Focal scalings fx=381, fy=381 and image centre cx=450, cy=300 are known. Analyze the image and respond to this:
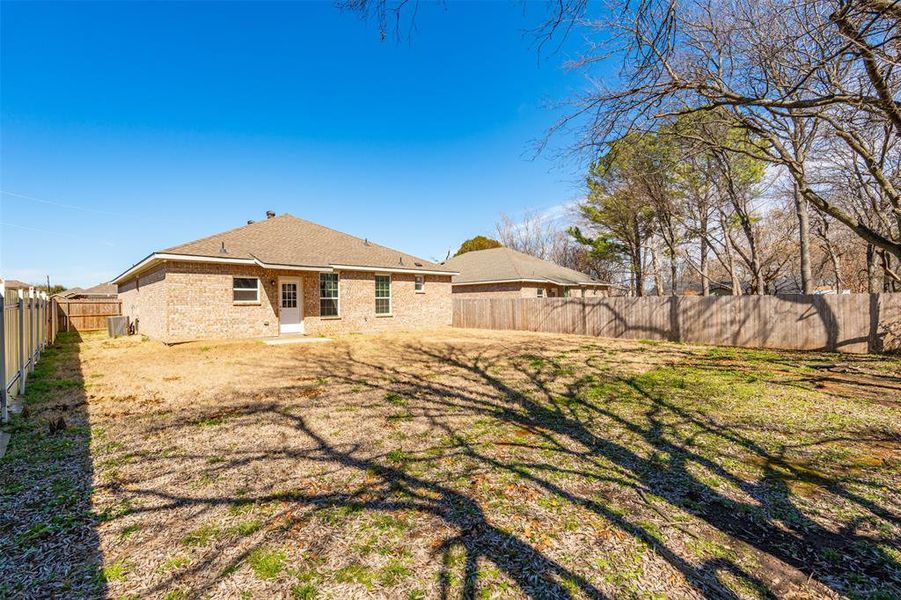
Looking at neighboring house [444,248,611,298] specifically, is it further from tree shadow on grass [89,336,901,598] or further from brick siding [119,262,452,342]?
tree shadow on grass [89,336,901,598]

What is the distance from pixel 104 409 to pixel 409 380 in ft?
14.8

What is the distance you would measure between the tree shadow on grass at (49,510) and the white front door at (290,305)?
29.5ft

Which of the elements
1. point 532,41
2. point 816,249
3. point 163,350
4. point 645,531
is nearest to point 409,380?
point 645,531

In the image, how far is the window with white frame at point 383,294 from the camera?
663 inches

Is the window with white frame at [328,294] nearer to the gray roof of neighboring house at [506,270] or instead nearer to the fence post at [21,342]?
the fence post at [21,342]

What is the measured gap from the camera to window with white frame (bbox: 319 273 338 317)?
1523 cm

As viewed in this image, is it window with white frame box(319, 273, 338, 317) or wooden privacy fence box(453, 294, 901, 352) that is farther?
window with white frame box(319, 273, 338, 317)

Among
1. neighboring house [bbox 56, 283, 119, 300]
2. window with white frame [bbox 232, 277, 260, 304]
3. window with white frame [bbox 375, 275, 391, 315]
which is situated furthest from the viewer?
neighboring house [bbox 56, 283, 119, 300]

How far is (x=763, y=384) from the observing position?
677 centimetres

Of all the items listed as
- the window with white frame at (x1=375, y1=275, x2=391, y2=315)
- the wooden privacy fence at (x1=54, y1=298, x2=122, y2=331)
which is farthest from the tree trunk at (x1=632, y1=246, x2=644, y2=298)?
the wooden privacy fence at (x1=54, y1=298, x2=122, y2=331)

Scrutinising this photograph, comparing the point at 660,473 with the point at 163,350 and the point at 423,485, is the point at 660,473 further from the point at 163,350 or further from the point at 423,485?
the point at 163,350

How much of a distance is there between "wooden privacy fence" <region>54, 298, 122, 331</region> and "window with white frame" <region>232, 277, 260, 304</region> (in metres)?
12.3

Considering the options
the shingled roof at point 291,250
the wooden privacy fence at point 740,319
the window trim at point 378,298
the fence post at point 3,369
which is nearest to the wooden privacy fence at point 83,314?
the shingled roof at point 291,250

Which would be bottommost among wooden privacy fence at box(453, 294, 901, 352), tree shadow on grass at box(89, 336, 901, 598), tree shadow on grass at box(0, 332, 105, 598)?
tree shadow on grass at box(89, 336, 901, 598)
